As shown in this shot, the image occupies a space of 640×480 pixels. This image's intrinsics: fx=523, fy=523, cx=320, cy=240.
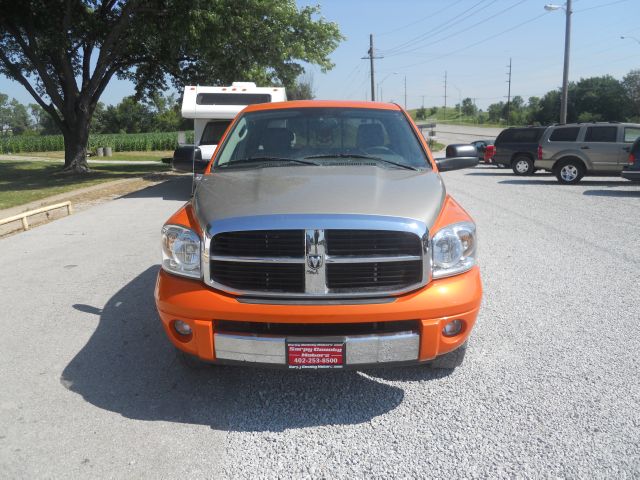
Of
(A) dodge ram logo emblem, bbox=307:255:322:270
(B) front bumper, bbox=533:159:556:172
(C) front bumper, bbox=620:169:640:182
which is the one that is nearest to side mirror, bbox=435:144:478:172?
(A) dodge ram logo emblem, bbox=307:255:322:270

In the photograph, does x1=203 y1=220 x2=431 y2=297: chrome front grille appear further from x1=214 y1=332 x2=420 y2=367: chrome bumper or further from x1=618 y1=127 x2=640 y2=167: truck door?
x1=618 y1=127 x2=640 y2=167: truck door

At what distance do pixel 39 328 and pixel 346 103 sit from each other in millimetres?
3275

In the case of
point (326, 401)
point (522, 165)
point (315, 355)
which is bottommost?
point (326, 401)

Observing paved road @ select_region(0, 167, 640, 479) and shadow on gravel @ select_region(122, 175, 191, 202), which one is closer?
A: paved road @ select_region(0, 167, 640, 479)

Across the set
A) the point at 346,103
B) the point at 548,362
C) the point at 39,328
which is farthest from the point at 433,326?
the point at 39,328

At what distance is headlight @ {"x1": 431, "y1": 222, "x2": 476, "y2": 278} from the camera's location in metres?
2.93

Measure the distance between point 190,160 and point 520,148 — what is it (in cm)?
1722

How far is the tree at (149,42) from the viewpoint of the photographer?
1844 cm

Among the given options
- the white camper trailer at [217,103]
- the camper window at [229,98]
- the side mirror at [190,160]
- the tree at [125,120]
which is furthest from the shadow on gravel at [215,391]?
the tree at [125,120]

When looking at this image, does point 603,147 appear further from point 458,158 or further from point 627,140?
point 458,158

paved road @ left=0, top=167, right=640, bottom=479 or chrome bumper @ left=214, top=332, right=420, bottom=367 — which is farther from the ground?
chrome bumper @ left=214, top=332, right=420, bottom=367

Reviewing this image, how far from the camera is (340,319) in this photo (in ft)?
9.05

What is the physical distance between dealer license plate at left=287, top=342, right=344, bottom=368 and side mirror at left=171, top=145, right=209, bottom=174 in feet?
7.04

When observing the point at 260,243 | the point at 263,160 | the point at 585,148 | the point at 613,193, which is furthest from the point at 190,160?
the point at 585,148
